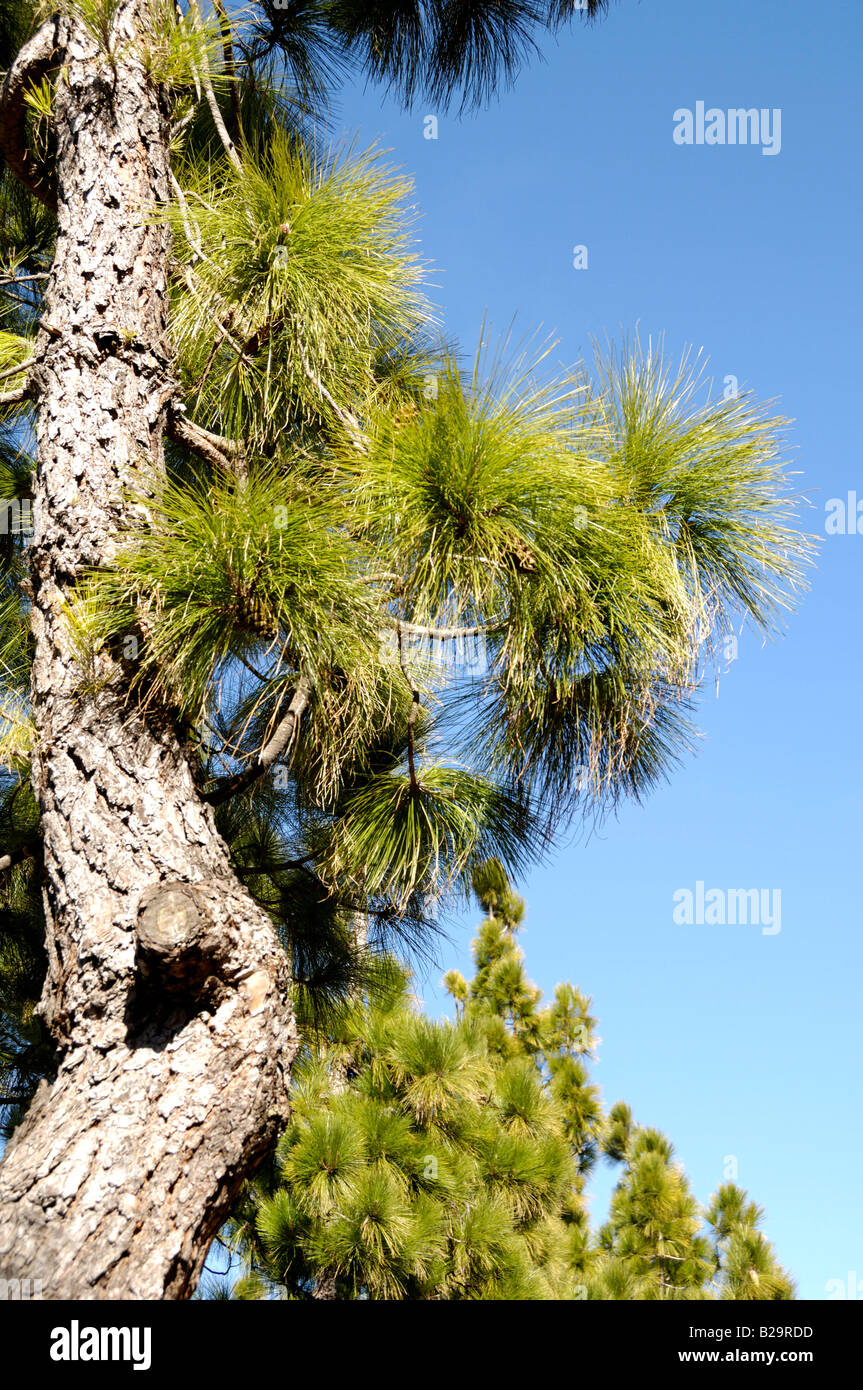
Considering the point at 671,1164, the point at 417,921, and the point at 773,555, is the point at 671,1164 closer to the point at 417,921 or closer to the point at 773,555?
the point at 417,921

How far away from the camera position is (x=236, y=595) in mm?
1613

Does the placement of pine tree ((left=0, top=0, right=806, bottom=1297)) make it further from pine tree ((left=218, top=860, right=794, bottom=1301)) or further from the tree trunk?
pine tree ((left=218, top=860, right=794, bottom=1301))

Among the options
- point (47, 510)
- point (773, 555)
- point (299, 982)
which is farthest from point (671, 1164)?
point (47, 510)

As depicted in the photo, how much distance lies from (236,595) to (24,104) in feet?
5.21

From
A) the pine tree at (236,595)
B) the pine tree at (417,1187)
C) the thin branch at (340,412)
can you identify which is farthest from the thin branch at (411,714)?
the pine tree at (417,1187)

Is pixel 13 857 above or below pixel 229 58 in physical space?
below

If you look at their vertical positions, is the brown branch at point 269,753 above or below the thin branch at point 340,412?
below

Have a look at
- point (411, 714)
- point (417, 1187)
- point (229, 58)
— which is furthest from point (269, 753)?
point (417, 1187)

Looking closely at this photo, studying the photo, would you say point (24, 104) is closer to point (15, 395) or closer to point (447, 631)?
point (15, 395)

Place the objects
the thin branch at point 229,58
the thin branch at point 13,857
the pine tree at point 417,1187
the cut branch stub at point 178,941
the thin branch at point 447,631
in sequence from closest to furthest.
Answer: the cut branch stub at point 178,941
the thin branch at point 447,631
the thin branch at point 13,857
the thin branch at point 229,58
the pine tree at point 417,1187

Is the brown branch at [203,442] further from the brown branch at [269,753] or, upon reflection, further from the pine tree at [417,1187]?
→ the pine tree at [417,1187]

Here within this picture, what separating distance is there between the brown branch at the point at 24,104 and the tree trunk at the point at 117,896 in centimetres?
20

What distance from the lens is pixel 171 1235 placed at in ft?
4.14

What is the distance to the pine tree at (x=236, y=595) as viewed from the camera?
1414mm
